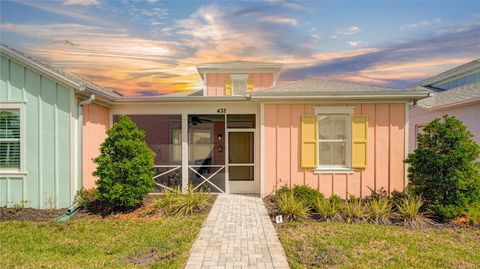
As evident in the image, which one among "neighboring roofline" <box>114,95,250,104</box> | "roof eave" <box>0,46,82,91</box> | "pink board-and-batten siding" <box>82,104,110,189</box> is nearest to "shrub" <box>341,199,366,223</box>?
"neighboring roofline" <box>114,95,250,104</box>

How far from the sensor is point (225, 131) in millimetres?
9078

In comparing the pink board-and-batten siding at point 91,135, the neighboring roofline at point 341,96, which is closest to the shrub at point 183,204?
the pink board-and-batten siding at point 91,135

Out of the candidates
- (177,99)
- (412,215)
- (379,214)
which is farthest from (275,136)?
(412,215)

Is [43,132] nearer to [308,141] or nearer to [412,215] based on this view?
[308,141]

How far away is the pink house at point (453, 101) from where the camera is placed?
31.6ft

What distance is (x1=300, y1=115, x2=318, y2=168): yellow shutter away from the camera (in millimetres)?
8148

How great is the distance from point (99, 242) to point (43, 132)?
156 inches

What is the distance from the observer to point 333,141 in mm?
8391

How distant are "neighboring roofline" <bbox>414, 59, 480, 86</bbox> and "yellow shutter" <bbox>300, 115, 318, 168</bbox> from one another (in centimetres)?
1249

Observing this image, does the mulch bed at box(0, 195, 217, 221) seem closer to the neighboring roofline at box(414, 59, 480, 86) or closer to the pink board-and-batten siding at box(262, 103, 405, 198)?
the pink board-and-batten siding at box(262, 103, 405, 198)

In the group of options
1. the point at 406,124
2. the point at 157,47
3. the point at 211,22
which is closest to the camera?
the point at 406,124

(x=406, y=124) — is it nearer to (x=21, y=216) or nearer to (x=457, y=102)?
(x=457, y=102)

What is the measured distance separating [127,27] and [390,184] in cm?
1015

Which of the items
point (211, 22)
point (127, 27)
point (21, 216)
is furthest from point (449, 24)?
point (21, 216)
